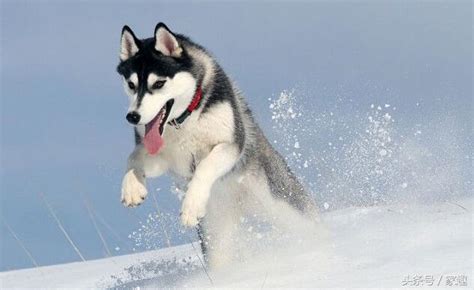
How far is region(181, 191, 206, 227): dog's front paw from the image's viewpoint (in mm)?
5840

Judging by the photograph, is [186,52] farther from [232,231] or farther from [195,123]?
[232,231]

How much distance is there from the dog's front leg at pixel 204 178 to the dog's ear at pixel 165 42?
90cm

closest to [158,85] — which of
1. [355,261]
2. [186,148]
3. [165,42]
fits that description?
[165,42]

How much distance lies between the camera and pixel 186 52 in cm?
677

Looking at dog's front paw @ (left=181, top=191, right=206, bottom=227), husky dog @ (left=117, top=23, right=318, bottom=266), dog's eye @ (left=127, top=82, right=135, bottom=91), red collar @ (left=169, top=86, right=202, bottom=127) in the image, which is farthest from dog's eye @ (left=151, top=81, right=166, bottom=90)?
dog's front paw @ (left=181, top=191, right=206, bottom=227)

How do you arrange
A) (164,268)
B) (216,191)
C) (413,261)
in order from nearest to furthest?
(413,261) < (216,191) < (164,268)

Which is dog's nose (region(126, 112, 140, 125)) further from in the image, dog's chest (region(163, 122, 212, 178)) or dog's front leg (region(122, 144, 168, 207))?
dog's chest (region(163, 122, 212, 178))

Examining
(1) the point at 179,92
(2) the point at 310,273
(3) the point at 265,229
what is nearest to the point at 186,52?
(1) the point at 179,92

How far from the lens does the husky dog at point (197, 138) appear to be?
612 centimetres

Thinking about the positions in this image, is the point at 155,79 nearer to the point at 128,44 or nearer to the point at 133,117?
the point at 133,117

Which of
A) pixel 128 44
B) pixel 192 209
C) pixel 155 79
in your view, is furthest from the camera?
pixel 128 44

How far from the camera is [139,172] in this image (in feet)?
20.7

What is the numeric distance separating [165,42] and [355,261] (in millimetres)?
2464

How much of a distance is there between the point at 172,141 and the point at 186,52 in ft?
2.58
